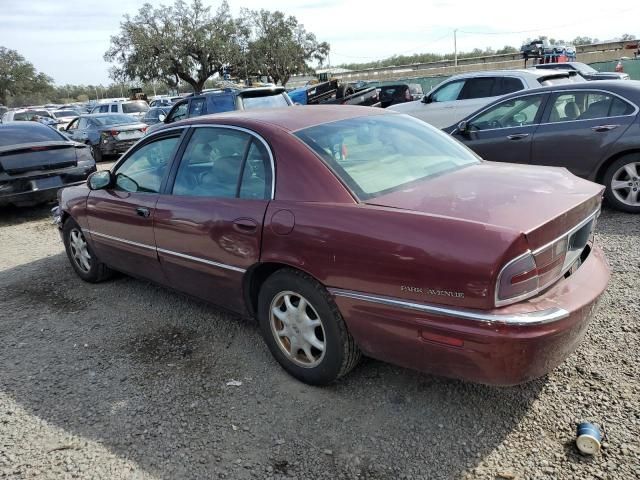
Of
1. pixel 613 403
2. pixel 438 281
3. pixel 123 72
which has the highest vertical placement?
pixel 123 72

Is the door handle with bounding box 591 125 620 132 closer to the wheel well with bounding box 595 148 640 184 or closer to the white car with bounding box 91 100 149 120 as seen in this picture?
the wheel well with bounding box 595 148 640 184

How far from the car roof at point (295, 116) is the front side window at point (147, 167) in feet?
0.74

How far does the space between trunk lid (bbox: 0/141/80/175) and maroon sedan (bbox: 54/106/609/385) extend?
475cm

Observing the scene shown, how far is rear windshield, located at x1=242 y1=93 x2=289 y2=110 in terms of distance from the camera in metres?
10.6

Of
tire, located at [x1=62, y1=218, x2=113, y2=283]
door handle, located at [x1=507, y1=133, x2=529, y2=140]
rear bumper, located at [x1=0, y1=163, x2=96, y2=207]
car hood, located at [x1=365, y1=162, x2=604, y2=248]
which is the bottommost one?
tire, located at [x1=62, y1=218, x2=113, y2=283]

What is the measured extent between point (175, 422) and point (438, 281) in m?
1.65

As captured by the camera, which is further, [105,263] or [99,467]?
[105,263]

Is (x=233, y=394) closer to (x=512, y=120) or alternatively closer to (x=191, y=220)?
(x=191, y=220)

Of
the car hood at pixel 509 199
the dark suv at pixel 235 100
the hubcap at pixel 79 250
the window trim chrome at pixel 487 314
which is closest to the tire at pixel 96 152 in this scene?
the dark suv at pixel 235 100

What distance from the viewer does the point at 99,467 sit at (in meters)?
2.57

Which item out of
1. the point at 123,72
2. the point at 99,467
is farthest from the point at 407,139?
the point at 123,72

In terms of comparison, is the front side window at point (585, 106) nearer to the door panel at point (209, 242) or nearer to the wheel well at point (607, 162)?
the wheel well at point (607, 162)

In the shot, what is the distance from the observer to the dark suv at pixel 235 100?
10.5 meters

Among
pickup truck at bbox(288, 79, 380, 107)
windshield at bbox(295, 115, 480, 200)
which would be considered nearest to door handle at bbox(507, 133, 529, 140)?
windshield at bbox(295, 115, 480, 200)
